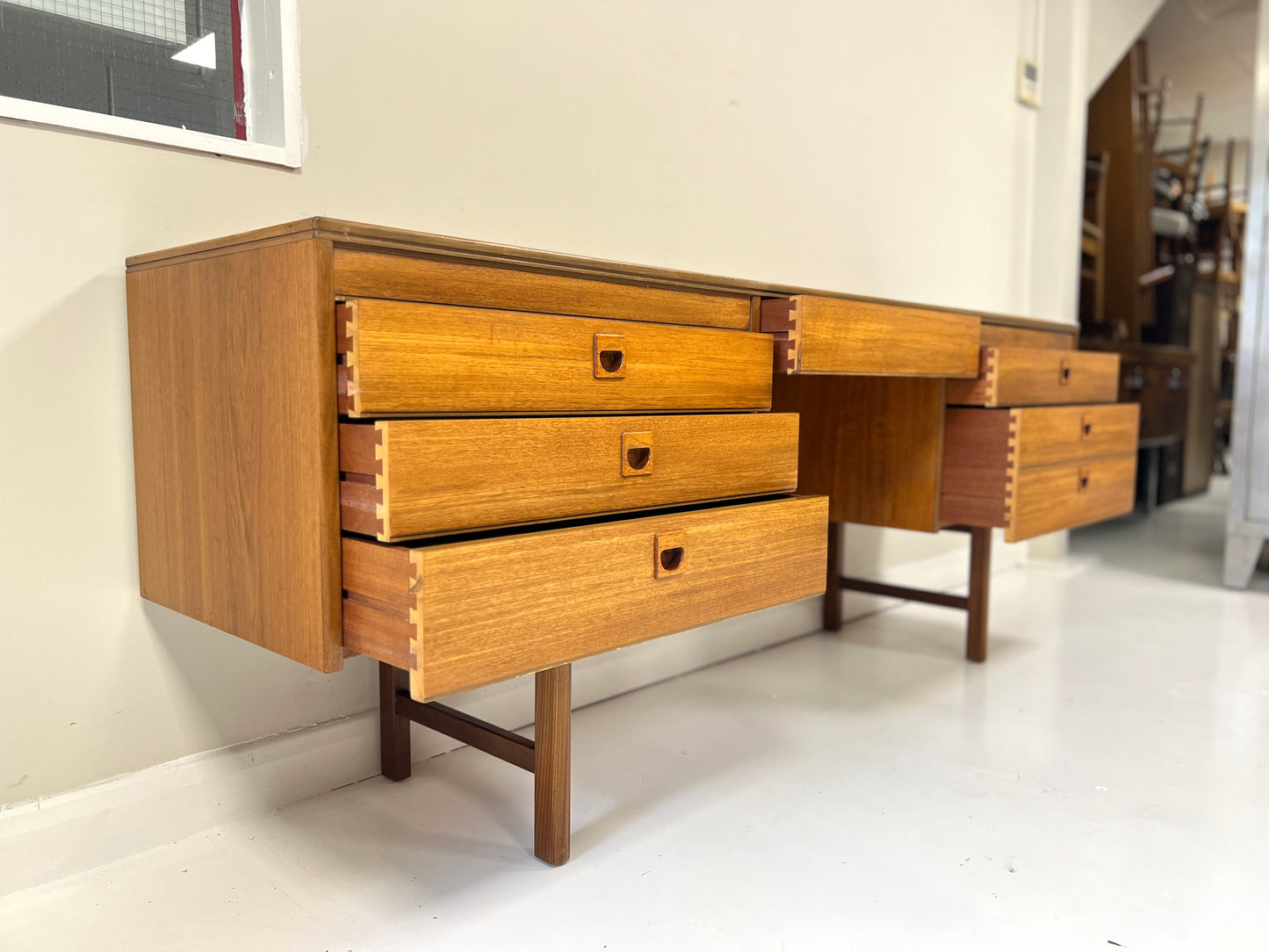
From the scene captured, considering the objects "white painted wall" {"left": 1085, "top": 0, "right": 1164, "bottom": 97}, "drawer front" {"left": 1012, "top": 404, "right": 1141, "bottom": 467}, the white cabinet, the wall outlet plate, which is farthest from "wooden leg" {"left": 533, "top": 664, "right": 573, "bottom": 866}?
"white painted wall" {"left": 1085, "top": 0, "right": 1164, "bottom": 97}

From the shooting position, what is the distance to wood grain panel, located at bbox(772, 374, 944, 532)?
5.76 ft

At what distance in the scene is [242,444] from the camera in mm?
971

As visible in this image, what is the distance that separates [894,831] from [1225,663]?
121 centimetres

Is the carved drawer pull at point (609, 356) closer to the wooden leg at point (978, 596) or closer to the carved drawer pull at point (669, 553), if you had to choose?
the carved drawer pull at point (669, 553)

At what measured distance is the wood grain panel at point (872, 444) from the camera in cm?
176

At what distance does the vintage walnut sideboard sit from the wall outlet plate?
188 cm

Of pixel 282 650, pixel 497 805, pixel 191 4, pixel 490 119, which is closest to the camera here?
pixel 282 650

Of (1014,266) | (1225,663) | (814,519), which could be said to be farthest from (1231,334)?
(814,519)

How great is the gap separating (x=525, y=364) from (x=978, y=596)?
1.35 meters

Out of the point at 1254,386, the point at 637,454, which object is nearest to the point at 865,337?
the point at 637,454

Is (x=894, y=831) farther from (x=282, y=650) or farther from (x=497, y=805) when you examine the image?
(x=282, y=650)

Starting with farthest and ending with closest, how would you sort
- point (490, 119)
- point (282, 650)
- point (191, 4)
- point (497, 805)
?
point (490, 119) < point (497, 805) < point (191, 4) < point (282, 650)

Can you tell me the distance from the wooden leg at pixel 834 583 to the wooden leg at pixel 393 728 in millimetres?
1001

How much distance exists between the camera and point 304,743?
1321mm
